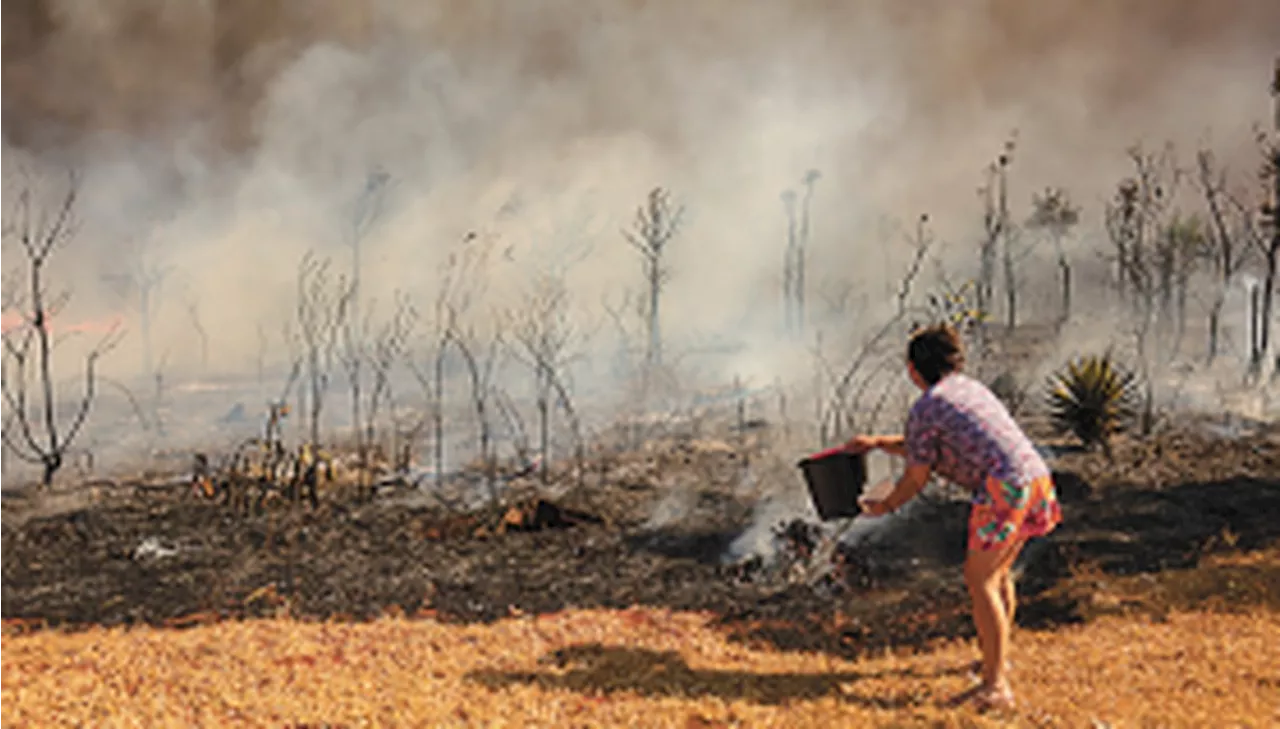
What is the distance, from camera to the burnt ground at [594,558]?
6.05 m

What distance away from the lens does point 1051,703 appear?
3.83 metres

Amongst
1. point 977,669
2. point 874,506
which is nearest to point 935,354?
point 874,506

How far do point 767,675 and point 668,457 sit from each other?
8285 mm

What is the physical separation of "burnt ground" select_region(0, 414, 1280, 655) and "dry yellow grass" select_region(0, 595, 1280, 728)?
0.58m

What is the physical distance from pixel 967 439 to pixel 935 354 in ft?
1.27

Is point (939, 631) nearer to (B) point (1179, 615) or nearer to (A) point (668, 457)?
(B) point (1179, 615)

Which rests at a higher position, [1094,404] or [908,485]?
[908,485]

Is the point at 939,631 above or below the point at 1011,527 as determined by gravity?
below

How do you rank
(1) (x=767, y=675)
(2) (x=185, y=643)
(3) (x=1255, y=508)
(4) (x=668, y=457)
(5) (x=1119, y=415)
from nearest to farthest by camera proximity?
1. (1) (x=767, y=675)
2. (2) (x=185, y=643)
3. (3) (x=1255, y=508)
4. (5) (x=1119, y=415)
5. (4) (x=668, y=457)

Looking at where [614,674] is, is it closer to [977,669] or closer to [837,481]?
[837,481]

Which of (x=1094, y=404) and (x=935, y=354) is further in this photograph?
(x=1094, y=404)

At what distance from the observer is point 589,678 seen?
4.53 m

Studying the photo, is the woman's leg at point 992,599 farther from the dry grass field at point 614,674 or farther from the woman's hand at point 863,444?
the woman's hand at point 863,444

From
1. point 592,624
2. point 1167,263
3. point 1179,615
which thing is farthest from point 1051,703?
point 1167,263
